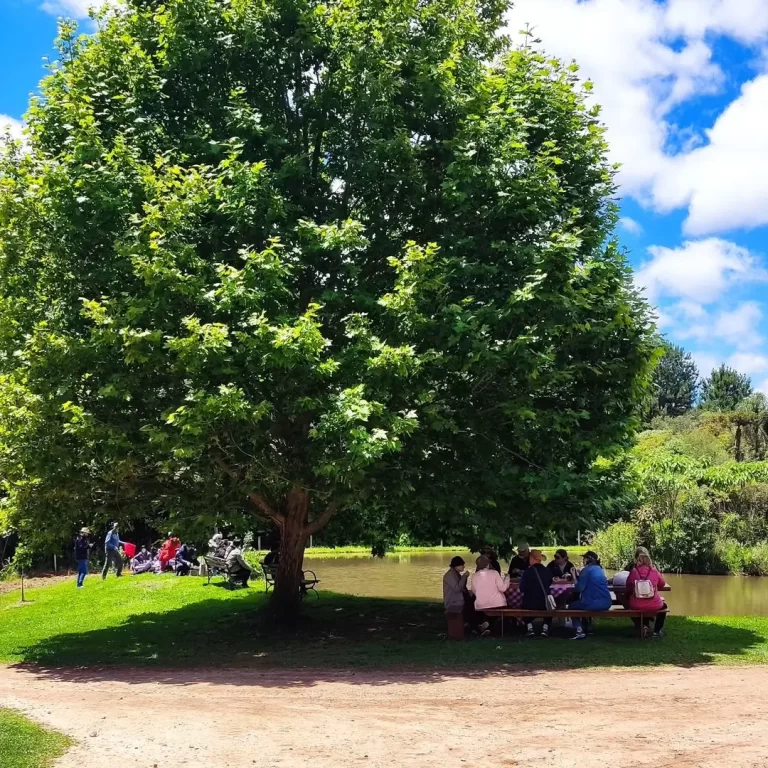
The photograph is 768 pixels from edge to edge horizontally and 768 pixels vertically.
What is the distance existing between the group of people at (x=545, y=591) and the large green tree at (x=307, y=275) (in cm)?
100

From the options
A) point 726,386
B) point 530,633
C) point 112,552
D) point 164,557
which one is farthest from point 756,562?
point 726,386

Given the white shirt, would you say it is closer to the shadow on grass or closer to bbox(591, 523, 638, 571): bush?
the shadow on grass

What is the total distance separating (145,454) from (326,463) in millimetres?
3364

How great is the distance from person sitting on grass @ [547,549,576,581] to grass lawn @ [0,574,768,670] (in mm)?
1116

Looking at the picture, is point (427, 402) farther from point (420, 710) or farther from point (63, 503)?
point (63, 503)

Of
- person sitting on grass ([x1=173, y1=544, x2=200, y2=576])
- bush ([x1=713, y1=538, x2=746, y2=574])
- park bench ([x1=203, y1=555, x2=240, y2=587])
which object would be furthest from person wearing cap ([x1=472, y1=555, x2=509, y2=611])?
bush ([x1=713, y1=538, x2=746, y2=574])

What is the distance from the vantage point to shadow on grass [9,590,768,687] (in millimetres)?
11445

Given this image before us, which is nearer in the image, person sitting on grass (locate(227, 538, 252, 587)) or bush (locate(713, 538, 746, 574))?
person sitting on grass (locate(227, 538, 252, 587))

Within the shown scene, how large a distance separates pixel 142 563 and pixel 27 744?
20.3 meters

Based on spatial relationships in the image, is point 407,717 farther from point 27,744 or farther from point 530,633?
point 530,633

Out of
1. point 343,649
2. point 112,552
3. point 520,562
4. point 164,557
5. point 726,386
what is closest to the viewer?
point 343,649

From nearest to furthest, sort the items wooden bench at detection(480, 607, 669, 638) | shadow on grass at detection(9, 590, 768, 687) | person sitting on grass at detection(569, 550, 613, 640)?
shadow on grass at detection(9, 590, 768, 687)
wooden bench at detection(480, 607, 669, 638)
person sitting on grass at detection(569, 550, 613, 640)

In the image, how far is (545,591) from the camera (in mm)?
13508

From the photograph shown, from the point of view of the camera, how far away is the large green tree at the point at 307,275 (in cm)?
1193
